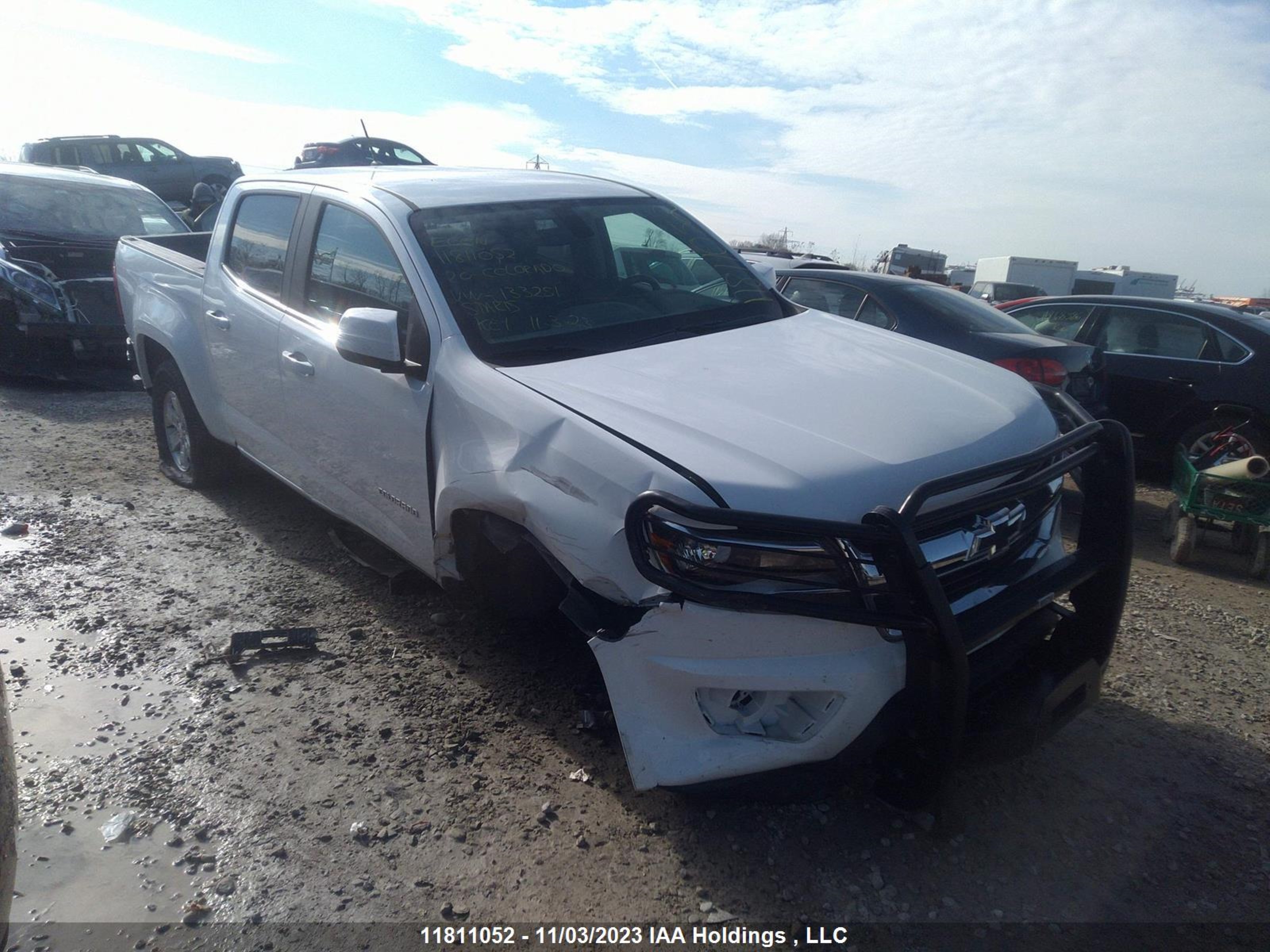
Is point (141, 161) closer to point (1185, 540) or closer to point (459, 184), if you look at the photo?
point (459, 184)

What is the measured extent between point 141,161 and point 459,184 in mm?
18307

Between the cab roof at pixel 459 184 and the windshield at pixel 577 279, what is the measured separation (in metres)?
0.07

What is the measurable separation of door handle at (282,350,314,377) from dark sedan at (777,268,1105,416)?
3.46 meters

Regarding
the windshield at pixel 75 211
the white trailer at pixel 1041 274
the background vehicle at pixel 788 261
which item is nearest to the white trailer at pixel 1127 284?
the white trailer at pixel 1041 274

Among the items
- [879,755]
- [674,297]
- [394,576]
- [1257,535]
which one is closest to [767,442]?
[879,755]

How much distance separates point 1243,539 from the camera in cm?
523

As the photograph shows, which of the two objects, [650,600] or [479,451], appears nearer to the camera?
[650,600]

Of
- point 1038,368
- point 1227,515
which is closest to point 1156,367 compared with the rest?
point 1038,368

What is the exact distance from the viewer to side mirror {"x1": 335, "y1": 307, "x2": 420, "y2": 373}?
307 cm

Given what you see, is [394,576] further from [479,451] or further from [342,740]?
[479,451]

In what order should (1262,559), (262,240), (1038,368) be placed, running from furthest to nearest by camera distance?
(1038,368)
(1262,559)
(262,240)

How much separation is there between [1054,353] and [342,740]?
16.6 ft

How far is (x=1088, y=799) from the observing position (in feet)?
9.35

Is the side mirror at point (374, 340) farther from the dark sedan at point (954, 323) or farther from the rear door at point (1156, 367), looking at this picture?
the rear door at point (1156, 367)
